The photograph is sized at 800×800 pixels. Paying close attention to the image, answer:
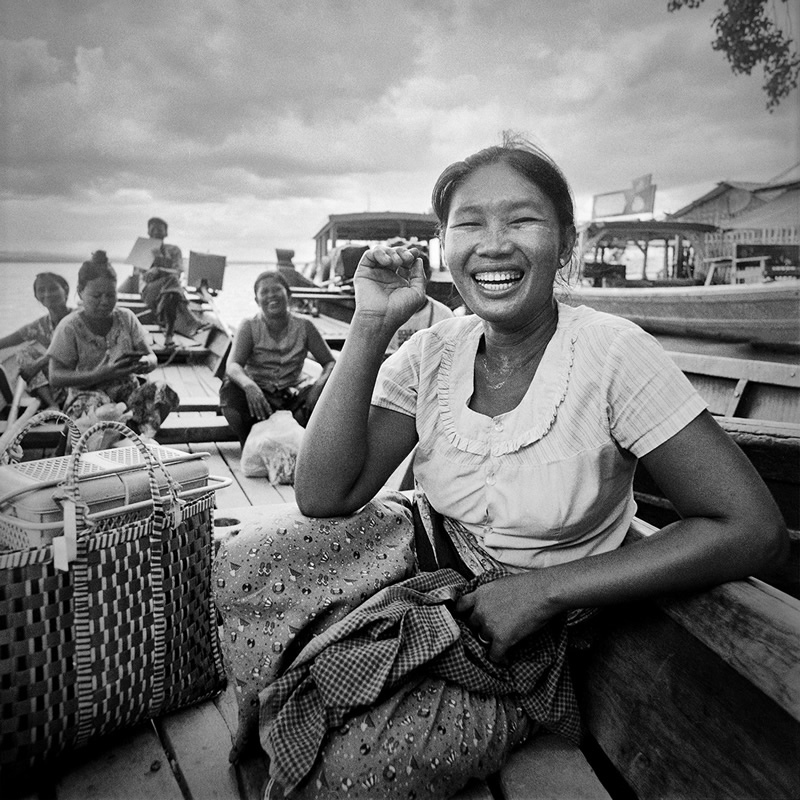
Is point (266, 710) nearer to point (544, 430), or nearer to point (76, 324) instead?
point (544, 430)

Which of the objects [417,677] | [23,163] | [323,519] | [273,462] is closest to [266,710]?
[417,677]

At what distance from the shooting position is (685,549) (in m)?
1.03

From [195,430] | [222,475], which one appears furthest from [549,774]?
[195,430]

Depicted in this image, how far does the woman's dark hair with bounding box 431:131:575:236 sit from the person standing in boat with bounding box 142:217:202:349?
6.91m

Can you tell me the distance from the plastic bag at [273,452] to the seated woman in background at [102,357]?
67cm

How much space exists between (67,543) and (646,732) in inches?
40.5

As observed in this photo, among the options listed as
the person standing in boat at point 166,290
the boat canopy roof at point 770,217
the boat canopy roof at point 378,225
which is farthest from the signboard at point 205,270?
the boat canopy roof at point 770,217

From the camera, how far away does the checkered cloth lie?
3.22ft

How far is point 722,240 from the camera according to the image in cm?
1644

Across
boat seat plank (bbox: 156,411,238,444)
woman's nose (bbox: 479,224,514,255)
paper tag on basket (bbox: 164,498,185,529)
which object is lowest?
boat seat plank (bbox: 156,411,238,444)

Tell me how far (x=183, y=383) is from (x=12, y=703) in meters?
5.73

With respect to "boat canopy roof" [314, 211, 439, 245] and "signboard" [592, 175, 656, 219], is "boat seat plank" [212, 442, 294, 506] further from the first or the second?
"signboard" [592, 175, 656, 219]

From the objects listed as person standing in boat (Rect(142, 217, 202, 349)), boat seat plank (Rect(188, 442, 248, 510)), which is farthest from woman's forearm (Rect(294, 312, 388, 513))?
person standing in boat (Rect(142, 217, 202, 349))

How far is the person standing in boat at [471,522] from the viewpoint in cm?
100
